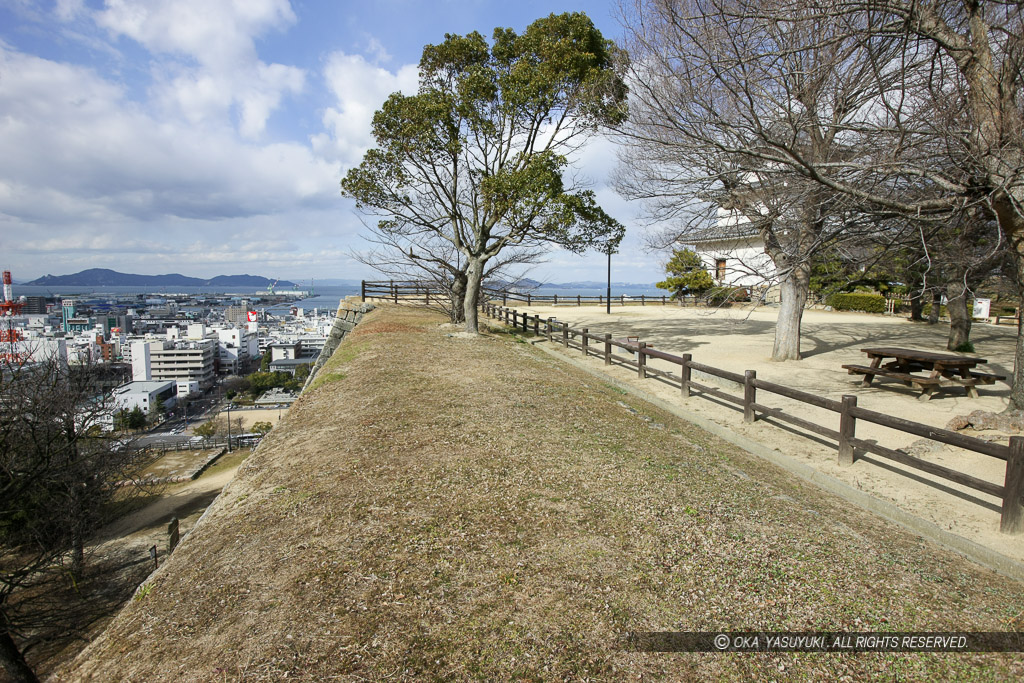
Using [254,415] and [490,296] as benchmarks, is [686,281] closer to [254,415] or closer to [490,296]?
[490,296]

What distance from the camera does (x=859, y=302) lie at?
3312cm

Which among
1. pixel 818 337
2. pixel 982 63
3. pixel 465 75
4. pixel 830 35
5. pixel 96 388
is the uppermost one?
pixel 465 75

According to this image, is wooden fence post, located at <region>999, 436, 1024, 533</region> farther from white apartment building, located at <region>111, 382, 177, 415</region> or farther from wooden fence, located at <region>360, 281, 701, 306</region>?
white apartment building, located at <region>111, 382, 177, 415</region>

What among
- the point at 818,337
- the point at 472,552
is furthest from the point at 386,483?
the point at 818,337

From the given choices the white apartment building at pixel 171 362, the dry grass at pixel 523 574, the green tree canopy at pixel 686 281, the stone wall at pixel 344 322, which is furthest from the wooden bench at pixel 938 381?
the white apartment building at pixel 171 362

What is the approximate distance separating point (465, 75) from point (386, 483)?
15625 mm

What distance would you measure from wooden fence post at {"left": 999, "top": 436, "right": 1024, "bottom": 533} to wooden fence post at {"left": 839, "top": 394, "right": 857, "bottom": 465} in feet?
5.92

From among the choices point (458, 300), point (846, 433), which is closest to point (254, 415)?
point (458, 300)

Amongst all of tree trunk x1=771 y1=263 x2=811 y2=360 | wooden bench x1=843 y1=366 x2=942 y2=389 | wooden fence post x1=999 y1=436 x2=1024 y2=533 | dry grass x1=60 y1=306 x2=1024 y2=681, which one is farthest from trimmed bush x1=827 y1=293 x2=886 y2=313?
dry grass x1=60 y1=306 x2=1024 y2=681

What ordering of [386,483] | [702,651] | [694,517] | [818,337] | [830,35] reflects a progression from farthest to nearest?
[818,337] < [830,35] < [386,483] < [694,517] < [702,651]

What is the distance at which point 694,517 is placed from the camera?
15.1ft

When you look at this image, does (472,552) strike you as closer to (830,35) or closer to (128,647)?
(128,647)

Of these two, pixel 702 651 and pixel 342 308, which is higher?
pixel 342 308

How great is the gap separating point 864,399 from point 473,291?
1163 centimetres
